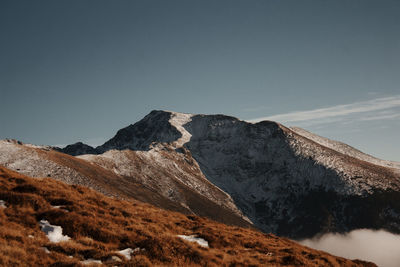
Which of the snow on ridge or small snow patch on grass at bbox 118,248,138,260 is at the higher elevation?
the snow on ridge

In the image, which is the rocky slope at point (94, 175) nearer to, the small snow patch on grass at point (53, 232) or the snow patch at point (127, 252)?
the small snow patch on grass at point (53, 232)

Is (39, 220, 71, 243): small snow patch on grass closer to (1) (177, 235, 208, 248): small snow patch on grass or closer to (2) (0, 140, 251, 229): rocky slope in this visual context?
(1) (177, 235, 208, 248): small snow patch on grass

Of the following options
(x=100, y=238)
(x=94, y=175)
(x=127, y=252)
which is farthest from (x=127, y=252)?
(x=94, y=175)

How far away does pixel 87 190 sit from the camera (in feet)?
101

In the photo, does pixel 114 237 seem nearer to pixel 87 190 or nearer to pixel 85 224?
pixel 85 224

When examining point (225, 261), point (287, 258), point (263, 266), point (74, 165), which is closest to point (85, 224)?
point (225, 261)

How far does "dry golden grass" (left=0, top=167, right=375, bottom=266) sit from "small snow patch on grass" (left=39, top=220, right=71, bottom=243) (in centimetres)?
34

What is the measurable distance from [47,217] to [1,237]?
162 inches

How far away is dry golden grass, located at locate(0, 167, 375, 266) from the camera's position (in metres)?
15.3

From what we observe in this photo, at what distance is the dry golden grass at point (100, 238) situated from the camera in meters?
15.3

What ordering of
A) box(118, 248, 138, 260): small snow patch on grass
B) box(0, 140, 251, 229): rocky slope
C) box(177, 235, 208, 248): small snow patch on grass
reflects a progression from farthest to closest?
1. box(0, 140, 251, 229): rocky slope
2. box(177, 235, 208, 248): small snow patch on grass
3. box(118, 248, 138, 260): small snow patch on grass

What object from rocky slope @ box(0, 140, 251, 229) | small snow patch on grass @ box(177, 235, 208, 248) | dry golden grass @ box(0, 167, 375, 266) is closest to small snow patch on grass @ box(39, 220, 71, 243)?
dry golden grass @ box(0, 167, 375, 266)

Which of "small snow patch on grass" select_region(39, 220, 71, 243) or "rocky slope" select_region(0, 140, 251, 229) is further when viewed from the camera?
"rocky slope" select_region(0, 140, 251, 229)

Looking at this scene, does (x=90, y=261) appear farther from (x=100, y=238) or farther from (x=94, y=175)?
(x=94, y=175)
